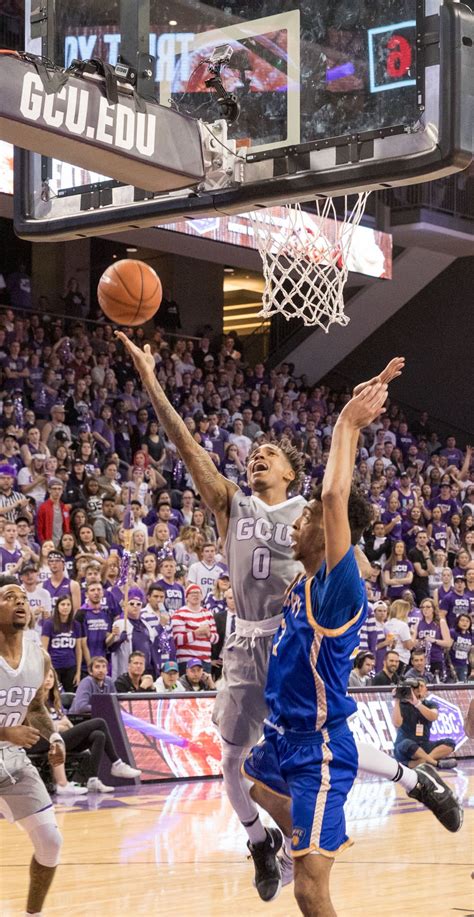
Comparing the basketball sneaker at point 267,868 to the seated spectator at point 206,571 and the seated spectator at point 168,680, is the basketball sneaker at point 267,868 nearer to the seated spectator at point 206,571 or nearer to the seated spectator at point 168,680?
the seated spectator at point 168,680

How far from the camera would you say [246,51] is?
609 centimetres

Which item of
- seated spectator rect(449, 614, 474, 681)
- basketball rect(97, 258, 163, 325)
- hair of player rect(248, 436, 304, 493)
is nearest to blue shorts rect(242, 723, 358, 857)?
hair of player rect(248, 436, 304, 493)

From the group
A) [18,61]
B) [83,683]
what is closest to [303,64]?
[18,61]

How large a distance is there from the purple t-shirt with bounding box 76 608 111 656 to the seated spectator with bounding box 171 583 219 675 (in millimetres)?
798

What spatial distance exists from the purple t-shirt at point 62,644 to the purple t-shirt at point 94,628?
0.12m

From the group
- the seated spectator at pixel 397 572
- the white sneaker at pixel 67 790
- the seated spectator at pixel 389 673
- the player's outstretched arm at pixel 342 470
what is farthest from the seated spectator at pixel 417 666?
the player's outstretched arm at pixel 342 470

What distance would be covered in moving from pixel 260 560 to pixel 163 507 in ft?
29.5

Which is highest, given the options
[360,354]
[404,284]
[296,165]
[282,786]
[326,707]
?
[296,165]

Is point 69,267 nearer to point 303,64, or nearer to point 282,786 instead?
point 303,64

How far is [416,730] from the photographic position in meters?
12.0

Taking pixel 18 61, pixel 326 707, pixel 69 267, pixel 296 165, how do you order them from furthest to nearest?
pixel 69 267 < pixel 296 165 < pixel 18 61 < pixel 326 707

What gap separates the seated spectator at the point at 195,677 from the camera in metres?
12.1

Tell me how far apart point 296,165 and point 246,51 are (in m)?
0.69

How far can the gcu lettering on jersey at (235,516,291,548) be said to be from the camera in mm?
5680
